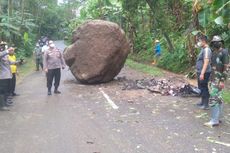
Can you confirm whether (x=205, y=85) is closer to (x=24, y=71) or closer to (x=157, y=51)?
(x=157, y=51)

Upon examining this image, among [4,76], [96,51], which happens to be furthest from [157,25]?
[4,76]

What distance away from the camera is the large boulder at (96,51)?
16641 mm

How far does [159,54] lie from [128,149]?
18598 millimetres

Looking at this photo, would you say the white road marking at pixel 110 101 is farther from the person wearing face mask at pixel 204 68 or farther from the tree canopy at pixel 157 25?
the tree canopy at pixel 157 25

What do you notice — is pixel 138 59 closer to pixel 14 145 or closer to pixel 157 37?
pixel 157 37

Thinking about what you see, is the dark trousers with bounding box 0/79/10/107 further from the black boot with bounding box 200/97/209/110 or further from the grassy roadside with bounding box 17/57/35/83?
the grassy roadside with bounding box 17/57/35/83

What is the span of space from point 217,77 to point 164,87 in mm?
5582

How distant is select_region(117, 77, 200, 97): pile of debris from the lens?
1361 cm

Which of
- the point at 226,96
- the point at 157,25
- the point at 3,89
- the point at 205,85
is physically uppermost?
the point at 157,25

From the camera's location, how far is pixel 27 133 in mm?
9047

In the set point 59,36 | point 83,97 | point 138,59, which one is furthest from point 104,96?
point 59,36

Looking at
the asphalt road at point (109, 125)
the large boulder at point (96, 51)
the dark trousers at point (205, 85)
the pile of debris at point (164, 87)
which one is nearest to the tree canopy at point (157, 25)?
the dark trousers at point (205, 85)

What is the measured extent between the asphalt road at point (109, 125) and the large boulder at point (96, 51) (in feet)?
7.77

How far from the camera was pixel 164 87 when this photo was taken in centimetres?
1477
